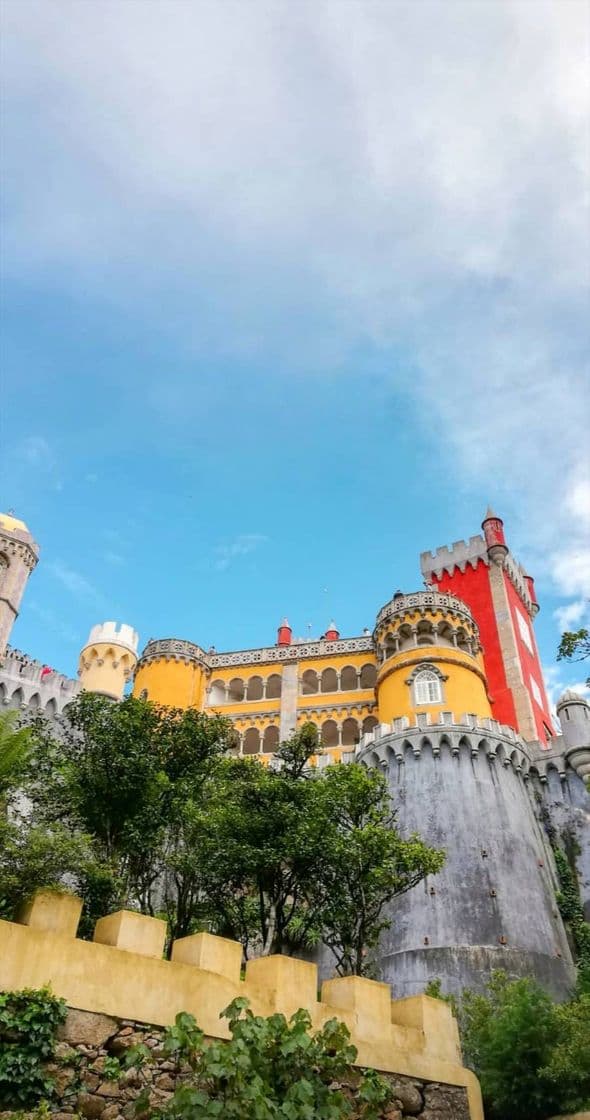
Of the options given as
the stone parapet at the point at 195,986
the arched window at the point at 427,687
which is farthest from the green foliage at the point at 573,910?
the stone parapet at the point at 195,986

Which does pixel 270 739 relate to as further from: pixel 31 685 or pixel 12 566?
pixel 12 566

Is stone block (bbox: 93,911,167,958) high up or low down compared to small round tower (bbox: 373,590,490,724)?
down

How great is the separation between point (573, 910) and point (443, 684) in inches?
454

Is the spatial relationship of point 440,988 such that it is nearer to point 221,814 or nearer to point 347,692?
point 221,814

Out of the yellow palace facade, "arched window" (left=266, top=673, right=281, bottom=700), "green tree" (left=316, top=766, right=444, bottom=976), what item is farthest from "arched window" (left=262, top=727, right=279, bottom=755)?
"green tree" (left=316, top=766, right=444, bottom=976)

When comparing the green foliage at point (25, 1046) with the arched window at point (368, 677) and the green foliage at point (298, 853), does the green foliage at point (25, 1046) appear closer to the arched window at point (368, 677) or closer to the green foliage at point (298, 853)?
the green foliage at point (298, 853)

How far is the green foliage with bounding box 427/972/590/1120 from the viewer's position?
19172 mm

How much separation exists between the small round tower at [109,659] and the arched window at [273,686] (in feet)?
29.2

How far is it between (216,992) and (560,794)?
30770 mm

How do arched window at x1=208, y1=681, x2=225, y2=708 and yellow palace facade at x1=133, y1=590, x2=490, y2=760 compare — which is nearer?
yellow palace facade at x1=133, y1=590, x2=490, y2=760

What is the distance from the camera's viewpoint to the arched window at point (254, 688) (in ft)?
167

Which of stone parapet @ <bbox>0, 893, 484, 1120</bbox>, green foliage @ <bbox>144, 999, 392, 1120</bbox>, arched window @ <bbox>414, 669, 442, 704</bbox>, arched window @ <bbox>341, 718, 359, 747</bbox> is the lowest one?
green foliage @ <bbox>144, 999, 392, 1120</bbox>

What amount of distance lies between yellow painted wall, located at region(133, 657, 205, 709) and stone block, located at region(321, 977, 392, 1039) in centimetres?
3485

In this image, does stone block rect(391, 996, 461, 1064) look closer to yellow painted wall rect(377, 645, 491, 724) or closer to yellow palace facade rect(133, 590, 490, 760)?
yellow palace facade rect(133, 590, 490, 760)
